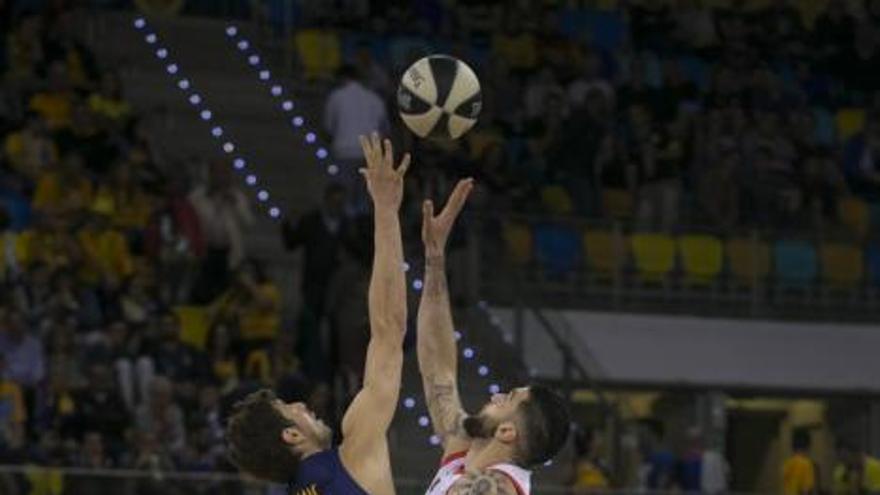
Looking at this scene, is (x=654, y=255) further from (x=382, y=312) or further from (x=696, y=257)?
(x=382, y=312)

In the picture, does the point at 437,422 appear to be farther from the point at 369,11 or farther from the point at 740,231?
the point at 369,11

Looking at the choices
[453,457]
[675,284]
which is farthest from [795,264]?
[453,457]

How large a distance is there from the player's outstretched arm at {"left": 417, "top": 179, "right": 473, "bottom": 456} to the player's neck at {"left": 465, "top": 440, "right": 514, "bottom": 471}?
65 centimetres

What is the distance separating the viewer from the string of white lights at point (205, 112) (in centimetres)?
2409

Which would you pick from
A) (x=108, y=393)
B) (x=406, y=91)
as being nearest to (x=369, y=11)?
(x=108, y=393)

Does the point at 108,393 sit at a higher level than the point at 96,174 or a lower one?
lower

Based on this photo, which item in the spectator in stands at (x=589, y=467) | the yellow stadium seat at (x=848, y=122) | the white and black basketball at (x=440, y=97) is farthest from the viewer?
the yellow stadium seat at (x=848, y=122)

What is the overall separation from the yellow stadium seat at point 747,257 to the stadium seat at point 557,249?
165cm

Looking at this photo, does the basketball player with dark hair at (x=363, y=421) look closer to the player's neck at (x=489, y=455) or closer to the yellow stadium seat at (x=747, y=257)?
the player's neck at (x=489, y=455)

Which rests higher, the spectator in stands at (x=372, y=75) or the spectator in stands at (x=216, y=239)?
the spectator in stands at (x=372, y=75)

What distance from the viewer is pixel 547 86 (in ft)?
85.0

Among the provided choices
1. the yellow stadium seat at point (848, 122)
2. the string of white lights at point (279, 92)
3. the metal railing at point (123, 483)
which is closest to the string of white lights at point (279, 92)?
the string of white lights at point (279, 92)

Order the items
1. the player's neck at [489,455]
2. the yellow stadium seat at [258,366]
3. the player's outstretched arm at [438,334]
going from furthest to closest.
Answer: the yellow stadium seat at [258,366]
the player's outstretched arm at [438,334]
the player's neck at [489,455]

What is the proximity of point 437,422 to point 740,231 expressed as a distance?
14840 mm
